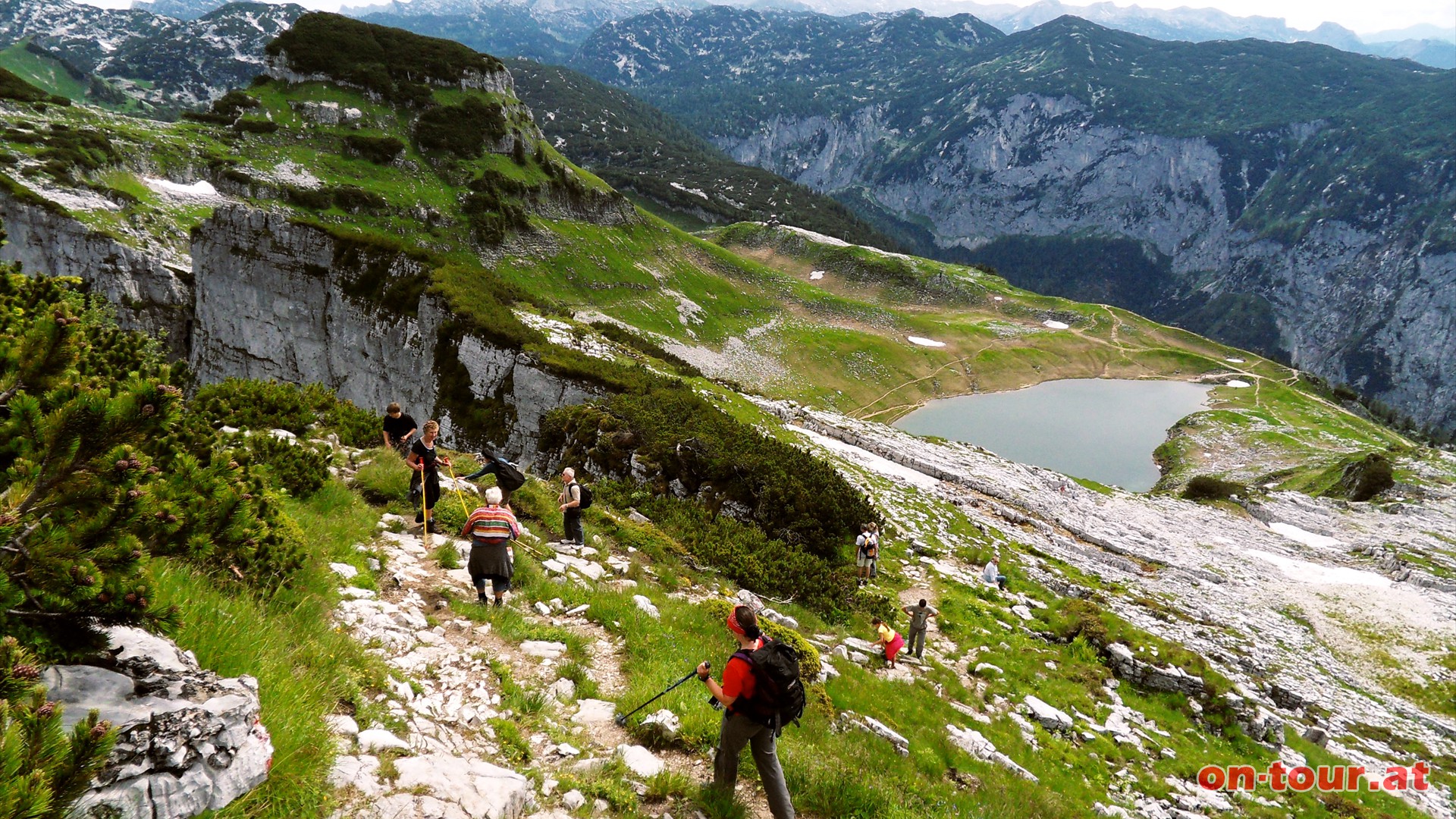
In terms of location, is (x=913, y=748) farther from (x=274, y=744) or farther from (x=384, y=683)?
(x=274, y=744)

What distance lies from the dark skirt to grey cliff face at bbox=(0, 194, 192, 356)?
191 ft

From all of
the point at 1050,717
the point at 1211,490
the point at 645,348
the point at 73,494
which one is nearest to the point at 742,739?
the point at 73,494

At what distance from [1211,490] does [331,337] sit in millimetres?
68073

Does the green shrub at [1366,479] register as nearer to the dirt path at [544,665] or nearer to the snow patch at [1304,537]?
the snow patch at [1304,537]

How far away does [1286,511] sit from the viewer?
4191 cm

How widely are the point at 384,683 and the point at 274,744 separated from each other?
97.9 inches

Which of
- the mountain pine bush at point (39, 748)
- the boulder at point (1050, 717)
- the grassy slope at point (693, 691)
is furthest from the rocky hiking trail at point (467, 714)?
the boulder at point (1050, 717)

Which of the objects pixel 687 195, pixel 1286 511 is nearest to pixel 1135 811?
pixel 1286 511

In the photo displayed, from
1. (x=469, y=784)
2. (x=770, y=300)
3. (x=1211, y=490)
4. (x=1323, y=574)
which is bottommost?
(x=1211, y=490)

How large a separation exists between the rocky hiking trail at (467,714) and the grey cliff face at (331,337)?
1903cm

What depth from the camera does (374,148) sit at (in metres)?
67.8

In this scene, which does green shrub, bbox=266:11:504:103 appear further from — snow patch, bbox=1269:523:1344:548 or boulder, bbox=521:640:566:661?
snow patch, bbox=1269:523:1344:548

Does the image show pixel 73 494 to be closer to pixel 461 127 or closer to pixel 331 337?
pixel 331 337

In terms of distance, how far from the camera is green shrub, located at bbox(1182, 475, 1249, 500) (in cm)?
4803
